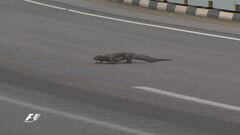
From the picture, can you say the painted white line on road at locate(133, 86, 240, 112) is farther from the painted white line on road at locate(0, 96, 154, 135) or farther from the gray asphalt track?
the painted white line on road at locate(0, 96, 154, 135)

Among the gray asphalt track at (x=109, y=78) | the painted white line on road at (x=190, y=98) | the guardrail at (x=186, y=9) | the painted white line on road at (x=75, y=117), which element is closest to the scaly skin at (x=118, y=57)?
the gray asphalt track at (x=109, y=78)

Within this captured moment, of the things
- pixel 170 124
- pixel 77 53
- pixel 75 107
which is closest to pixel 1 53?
pixel 77 53

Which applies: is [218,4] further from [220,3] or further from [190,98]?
[190,98]

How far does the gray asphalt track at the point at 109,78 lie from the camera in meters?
9.55

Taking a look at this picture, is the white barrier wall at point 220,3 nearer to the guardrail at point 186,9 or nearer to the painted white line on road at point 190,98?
the guardrail at point 186,9

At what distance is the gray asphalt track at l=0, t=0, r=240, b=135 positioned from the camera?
9.55 metres

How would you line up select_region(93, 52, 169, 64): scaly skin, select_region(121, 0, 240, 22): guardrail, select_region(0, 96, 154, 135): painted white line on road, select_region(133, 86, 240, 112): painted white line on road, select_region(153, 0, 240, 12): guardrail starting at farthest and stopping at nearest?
select_region(153, 0, 240, 12): guardrail
select_region(121, 0, 240, 22): guardrail
select_region(93, 52, 169, 64): scaly skin
select_region(133, 86, 240, 112): painted white line on road
select_region(0, 96, 154, 135): painted white line on road

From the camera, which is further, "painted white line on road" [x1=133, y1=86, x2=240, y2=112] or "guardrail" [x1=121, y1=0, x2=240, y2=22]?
"guardrail" [x1=121, y1=0, x2=240, y2=22]

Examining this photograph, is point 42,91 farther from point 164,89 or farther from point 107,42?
point 107,42

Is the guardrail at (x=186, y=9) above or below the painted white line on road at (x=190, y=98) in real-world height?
below

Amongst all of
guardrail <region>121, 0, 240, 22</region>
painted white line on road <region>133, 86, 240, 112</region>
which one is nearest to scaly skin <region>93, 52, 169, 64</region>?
painted white line on road <region>133, 86, 240, 112</region>

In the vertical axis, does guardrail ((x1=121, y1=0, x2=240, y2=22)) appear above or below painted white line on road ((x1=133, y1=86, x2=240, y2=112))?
below

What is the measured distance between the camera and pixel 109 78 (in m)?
12.7

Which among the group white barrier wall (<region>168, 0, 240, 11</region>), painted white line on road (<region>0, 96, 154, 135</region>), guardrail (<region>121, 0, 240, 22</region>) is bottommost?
guardrail (<region>121, 0, 240, 22</region>)
